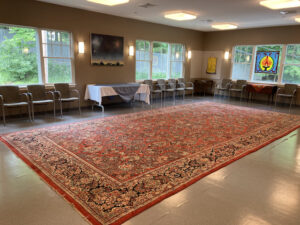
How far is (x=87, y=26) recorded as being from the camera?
255 inches

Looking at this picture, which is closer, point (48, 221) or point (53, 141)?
point (48, 221)

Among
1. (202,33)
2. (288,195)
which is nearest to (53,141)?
(288,195)

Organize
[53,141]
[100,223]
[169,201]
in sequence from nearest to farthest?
[100,223], [169,201], [53,141]

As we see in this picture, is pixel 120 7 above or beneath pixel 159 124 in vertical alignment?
above

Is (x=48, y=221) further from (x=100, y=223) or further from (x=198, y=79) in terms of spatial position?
(x=198, y=79)

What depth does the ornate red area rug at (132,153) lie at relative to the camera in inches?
95.3

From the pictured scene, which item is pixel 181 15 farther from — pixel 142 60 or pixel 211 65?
pixel 211 65

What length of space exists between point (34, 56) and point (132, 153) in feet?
13.0

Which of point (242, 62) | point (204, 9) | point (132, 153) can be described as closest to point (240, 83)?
point (242, 62)

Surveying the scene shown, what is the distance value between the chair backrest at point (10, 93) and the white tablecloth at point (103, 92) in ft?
5.67

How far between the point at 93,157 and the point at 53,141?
1016 millimetres

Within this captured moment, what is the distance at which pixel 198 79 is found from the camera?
1049 cm

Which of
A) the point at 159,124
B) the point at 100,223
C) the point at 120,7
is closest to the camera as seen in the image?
the point at 100,223

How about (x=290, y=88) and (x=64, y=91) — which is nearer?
(x=64, y=91)
